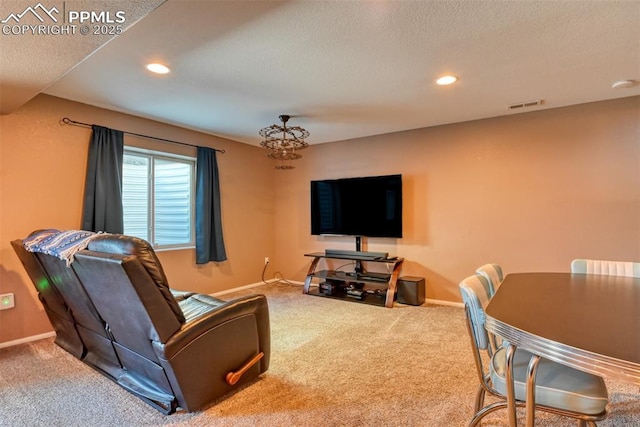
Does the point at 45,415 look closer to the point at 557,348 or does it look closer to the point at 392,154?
the point at 557,348

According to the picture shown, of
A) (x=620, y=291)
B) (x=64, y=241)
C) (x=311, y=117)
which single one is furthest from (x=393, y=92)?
(x=64, y=241)

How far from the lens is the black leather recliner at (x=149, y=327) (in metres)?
1.71

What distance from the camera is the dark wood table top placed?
102 cm

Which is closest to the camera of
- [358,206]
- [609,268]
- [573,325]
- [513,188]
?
[573,325]

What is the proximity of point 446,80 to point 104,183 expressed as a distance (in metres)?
3.55

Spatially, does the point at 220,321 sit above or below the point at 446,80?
below

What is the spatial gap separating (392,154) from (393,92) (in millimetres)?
1607

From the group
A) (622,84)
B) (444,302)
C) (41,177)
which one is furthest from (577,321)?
(41,177)

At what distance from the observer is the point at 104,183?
3555 mm

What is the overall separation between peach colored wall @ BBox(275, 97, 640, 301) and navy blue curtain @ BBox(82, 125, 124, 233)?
2974 mm

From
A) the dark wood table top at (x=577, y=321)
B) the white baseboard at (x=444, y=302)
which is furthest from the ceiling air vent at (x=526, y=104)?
the white baseboard at (x=444, y=302)

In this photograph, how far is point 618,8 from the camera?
6.26ft

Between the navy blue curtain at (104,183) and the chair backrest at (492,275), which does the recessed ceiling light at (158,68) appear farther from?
the chair backrest at (492,275)

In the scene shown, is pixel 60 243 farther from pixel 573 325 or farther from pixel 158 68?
pixel 573 325
